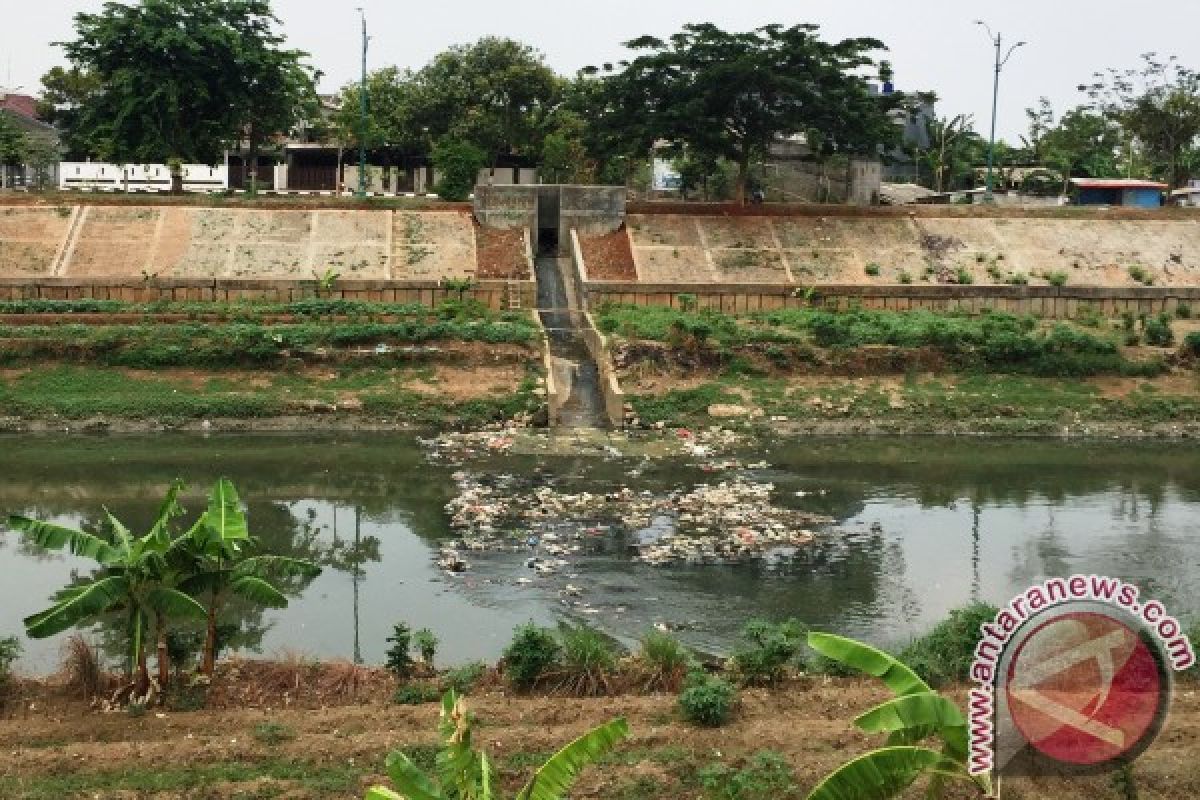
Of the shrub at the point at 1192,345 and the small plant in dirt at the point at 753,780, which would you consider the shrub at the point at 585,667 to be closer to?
the small plant in dirt at the point at 753,780

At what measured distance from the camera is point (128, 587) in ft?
43.6

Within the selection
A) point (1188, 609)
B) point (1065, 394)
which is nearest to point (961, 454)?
point (1065, 394)

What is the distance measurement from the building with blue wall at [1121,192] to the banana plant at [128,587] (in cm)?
4773

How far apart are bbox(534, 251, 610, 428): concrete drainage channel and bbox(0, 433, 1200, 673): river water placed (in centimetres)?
348

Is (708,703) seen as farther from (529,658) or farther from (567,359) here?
(567,359)

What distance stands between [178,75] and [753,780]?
38.7 m

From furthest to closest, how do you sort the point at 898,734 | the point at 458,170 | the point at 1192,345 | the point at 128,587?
the point at 458,170, the point at 1192,345, the point at 128,587, the point at 898,734

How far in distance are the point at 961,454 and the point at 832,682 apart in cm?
1623

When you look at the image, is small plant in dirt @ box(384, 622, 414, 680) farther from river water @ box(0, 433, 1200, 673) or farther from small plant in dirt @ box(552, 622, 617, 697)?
river water @ box(0, 433, 1200, 673)

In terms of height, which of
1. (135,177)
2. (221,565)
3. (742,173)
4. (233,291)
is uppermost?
(742,173)

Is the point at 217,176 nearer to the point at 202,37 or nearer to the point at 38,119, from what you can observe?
the point at 202,37

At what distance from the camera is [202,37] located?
44.0 m

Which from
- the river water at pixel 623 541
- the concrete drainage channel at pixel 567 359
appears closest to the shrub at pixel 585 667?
the river water at pixel 623 541

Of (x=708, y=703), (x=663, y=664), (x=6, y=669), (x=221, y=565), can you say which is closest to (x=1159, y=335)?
(x=663, y=664)
